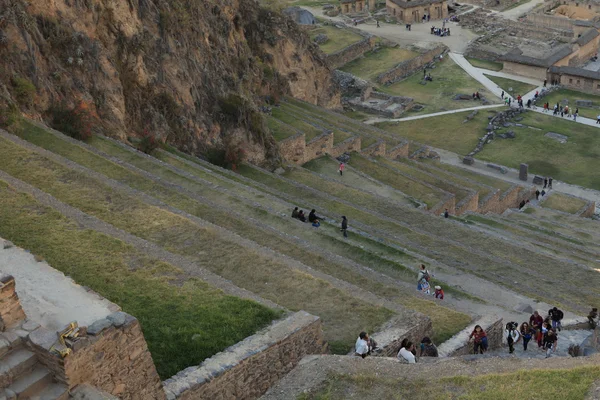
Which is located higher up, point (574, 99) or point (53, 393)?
point (53, 393)

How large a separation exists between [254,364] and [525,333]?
10140 mm

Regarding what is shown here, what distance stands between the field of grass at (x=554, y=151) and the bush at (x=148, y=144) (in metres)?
29.4

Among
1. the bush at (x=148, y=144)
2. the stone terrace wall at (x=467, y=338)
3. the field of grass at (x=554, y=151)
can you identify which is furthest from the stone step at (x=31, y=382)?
the field of grass at (x=554, y=151)

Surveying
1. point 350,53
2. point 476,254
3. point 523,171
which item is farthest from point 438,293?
point 350,53

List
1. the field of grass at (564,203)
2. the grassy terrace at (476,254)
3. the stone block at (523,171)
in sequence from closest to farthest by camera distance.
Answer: the grassy terrace at (476,254), the field of grass at (564,203), the stone block at (523,171)

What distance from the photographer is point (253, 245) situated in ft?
83.6

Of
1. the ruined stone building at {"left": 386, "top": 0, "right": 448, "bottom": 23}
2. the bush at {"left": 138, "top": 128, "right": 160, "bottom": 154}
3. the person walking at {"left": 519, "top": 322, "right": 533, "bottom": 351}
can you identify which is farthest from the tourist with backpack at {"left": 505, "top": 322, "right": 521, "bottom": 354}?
the ruined stone building at {"left": 386, "top": 0, "right": 448, "bottom": 23}

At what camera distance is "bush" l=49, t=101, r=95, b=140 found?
1359 inches

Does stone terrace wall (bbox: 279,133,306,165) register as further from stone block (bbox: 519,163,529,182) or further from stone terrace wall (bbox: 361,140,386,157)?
stone block (bbox: 519,163,529,182)

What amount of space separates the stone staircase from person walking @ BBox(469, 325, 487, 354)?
12.4 m

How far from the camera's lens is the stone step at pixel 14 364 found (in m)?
13.7

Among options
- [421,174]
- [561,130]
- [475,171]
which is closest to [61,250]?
[421,174]

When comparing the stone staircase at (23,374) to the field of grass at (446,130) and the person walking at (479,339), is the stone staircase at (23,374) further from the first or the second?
the field of grass at (446,130)

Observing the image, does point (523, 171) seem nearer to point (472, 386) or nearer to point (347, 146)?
point (347, 146)
